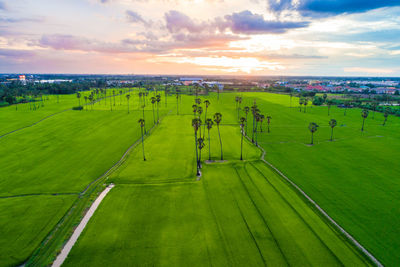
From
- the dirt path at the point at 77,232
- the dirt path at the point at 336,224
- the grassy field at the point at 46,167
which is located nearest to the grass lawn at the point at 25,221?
→ the grassy field at the point at 46,167

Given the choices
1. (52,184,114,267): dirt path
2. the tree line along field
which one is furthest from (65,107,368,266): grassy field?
(52,184,114,267): dirt path

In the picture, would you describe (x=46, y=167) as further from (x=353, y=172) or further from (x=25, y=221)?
(x=353, y=172)

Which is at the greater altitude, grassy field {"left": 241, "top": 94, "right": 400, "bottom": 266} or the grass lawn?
grassy field {"left": 241, "top": 94, "right": 400, "bottom": 266}

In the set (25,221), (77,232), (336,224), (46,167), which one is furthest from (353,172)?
(46,167)

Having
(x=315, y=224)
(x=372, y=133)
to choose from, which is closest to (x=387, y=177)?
(x=315, y=224)

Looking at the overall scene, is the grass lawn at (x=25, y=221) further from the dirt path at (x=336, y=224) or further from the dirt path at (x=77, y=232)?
the dirt path at (x=336, y=224)

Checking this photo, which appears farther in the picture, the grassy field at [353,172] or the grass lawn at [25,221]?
the grassy field at [353,172]

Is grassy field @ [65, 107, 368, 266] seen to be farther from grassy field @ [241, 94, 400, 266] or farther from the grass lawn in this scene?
the grass lawn
